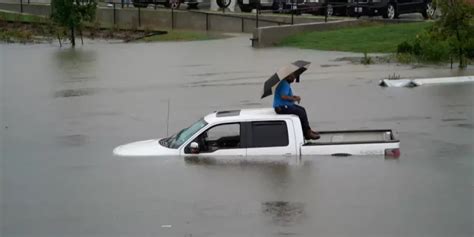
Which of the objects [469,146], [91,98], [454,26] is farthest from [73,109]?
[454,26]

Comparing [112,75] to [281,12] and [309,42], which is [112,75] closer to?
[309,42]

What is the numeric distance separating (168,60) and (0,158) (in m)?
17.4

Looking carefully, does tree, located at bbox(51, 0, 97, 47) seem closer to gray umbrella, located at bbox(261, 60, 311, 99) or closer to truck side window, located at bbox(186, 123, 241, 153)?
gray umbrella, located at bbox(261, 60, 311, 99)

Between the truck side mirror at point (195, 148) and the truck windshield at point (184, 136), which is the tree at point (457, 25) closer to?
the truck windshield at point (184, 136)

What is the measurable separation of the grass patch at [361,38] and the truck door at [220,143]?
18.8 metres

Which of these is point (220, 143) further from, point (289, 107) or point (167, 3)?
point (167, 3)

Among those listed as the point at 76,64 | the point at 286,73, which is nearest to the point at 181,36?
the point at 76,64

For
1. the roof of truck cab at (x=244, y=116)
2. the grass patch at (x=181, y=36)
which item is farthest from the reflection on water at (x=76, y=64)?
the roof of truck cab at (x=244, y=116)

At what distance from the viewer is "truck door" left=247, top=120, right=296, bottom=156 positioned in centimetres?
1395

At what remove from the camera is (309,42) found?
3706 cm

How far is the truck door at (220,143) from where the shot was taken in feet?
46.0

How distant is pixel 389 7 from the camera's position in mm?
43688

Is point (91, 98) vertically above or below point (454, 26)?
below

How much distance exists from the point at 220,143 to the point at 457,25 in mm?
14537
